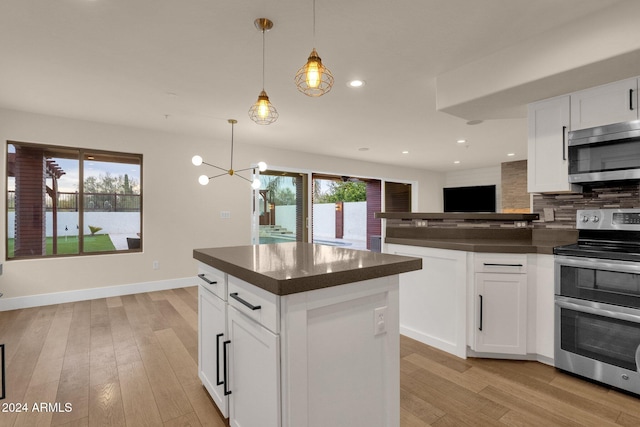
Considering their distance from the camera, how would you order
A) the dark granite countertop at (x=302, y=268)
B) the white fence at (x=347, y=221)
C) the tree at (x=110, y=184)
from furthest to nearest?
the white fence at (x=347, y=221), the tree at (x=110, y=184), the dark granite countertop at (x=302, y=268)

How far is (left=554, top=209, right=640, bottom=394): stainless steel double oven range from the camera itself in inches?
78.8

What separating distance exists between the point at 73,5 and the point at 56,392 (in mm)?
2499

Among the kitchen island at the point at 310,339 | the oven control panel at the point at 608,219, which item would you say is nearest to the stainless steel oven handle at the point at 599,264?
the oven control panel at the point at 608,219

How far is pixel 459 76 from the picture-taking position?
2922 millimetres

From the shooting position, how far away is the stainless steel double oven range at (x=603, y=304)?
200 cm

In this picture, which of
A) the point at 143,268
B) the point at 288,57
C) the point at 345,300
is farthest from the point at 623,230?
the point at 143,268

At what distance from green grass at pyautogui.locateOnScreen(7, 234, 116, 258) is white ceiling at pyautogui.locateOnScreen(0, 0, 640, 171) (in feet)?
5.42

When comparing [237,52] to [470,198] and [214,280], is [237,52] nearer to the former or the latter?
[214,280]

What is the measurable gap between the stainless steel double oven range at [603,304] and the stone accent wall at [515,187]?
20.0 feet

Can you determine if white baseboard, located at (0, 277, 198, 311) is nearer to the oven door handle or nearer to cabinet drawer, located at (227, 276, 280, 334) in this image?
cabinet drawer, located at (227, 276, 280, 334)

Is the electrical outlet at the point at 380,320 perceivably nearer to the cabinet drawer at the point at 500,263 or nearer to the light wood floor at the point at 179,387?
the light wood floor at the point at 179,387

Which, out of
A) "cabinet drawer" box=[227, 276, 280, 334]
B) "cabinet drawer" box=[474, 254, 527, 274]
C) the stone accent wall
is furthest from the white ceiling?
the stone accent wall

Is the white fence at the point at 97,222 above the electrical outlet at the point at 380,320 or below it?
above

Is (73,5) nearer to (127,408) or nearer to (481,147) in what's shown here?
(127,408)
